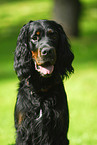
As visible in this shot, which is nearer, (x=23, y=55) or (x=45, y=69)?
(x=45, y=69)

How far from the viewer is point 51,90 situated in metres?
4.64

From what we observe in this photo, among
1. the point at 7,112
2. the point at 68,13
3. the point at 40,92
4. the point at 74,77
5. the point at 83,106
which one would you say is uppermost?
the point at 40,92

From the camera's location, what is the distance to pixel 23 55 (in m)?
4.74

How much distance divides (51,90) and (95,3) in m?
21.4

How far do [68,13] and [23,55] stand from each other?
1136 centimetres

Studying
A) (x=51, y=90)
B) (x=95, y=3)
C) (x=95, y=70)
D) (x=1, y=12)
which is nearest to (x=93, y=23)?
(x=95, y=3)

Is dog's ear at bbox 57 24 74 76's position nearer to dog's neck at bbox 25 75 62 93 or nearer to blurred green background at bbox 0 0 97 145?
dog's neck at bbox 25 75 62 93

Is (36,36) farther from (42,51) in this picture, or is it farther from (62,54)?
(62,54)

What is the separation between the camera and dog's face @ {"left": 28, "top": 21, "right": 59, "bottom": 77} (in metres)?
4.37

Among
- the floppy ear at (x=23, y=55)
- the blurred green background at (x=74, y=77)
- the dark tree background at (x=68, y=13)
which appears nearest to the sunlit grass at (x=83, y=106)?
the blurred green background at (x=74, y=77)

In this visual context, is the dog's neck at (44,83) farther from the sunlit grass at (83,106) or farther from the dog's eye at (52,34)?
the sunlit grass at (83,106)

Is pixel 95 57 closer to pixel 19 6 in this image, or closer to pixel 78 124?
pixel 78 124

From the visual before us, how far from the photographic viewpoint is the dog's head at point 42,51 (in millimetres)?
4406

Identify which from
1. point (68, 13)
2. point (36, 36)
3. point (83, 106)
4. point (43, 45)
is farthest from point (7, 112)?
point (68, 13)
